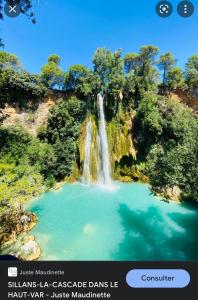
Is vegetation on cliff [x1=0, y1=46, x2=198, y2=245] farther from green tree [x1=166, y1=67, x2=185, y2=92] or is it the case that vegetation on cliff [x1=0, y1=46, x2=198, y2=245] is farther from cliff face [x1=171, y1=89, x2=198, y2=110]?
cliff face [x1=171, y1=89, x2=198, y2=110]

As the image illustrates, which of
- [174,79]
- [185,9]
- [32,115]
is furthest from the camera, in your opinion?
[174,79]

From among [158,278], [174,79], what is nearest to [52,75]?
[174,79]

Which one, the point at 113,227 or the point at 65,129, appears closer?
the point at 113,227

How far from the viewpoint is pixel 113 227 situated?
37.5 feet

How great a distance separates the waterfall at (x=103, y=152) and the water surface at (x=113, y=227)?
2.89 meters

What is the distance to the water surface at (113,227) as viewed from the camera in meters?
9.10

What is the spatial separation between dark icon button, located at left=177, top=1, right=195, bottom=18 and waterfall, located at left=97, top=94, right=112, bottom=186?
16562 mm

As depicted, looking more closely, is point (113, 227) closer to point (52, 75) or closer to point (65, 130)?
point (65, 130)

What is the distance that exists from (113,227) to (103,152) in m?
9.45

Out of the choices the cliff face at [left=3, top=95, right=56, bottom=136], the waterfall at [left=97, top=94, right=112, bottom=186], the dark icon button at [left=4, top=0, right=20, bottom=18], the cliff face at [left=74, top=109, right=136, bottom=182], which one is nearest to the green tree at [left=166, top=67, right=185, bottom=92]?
the cliff face at [left=74, top=109, right=136, bottom=182]

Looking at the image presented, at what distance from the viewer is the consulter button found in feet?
7.81

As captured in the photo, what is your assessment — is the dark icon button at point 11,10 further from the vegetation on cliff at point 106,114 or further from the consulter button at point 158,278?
the vegetation on cliff at point 106,114

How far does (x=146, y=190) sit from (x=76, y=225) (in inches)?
276

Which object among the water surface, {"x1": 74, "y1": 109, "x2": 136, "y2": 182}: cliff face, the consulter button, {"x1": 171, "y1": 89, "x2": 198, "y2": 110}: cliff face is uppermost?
{"x1": 171, "y1": 89, "x2": 198, "y2": 110}: cliff face
